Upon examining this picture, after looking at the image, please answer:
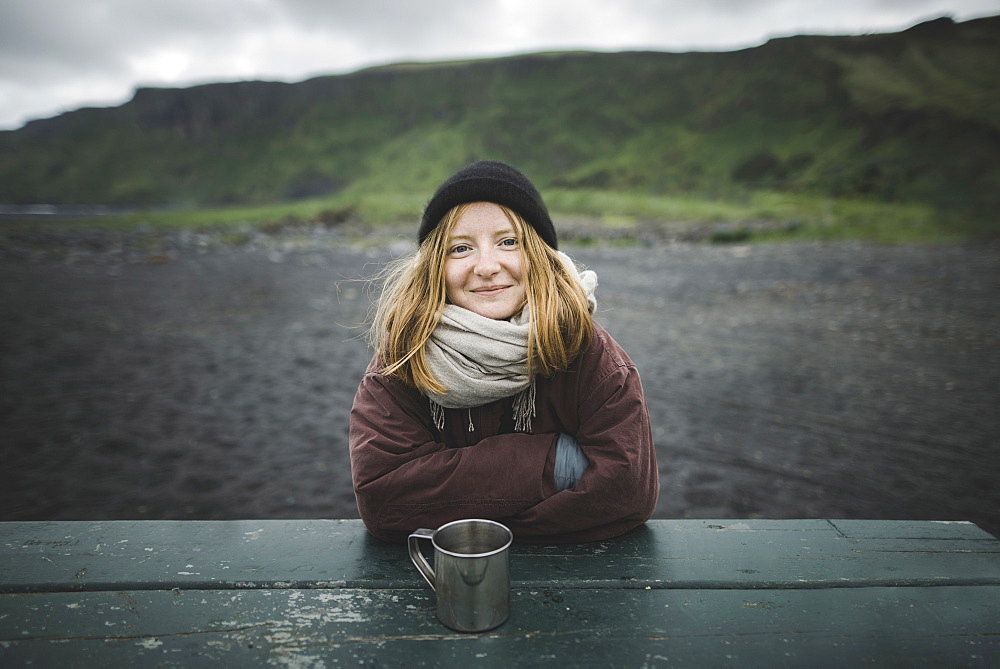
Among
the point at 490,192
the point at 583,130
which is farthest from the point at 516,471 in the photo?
the point at 583,130

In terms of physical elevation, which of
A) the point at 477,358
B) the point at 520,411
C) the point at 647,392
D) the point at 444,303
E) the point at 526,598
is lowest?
the point at 647,392

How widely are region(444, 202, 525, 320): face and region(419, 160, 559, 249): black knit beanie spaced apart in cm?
5

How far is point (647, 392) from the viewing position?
301 inches

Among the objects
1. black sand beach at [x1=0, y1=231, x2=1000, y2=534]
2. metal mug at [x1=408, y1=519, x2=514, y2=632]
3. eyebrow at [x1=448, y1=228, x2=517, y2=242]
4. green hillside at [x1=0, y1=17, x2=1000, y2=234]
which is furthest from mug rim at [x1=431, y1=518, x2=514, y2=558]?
green hillside at [x1=0, y1=17, x2=1000, y2=234]

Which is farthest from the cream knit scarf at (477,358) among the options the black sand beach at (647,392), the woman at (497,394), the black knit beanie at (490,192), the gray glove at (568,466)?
the black sand beach at (647,392)

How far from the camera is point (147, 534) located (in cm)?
206

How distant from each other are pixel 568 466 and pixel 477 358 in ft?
1.66

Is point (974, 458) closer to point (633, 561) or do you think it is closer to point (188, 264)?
point (633, 561)

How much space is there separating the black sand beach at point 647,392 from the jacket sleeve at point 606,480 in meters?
2.88

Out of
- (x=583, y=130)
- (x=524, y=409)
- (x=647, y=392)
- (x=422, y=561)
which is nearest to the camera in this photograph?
(x=422, y=561)

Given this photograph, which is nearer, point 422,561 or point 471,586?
point 471,586

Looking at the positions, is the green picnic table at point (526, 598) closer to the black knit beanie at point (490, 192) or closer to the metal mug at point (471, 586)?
the metal mug at point (471, 586)

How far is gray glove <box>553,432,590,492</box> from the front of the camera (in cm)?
208

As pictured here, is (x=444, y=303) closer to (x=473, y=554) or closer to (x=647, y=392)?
(x=473, y=554)
